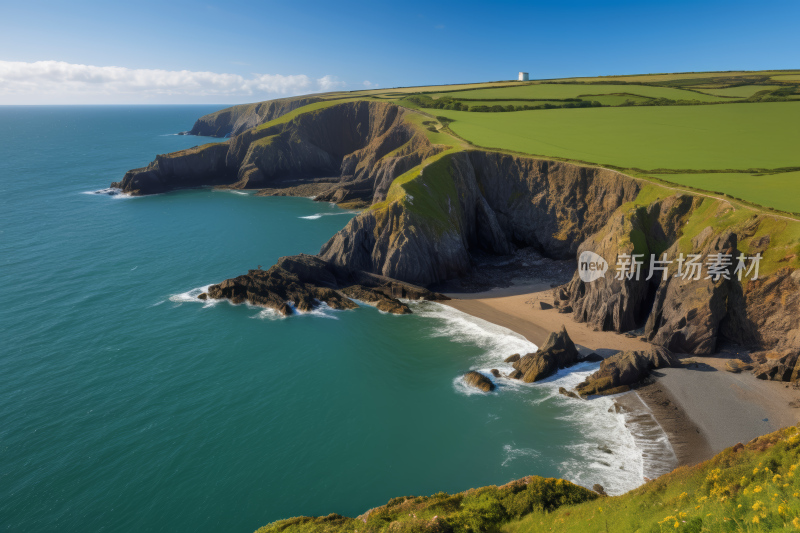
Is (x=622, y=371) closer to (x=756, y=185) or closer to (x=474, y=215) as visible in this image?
(x=756, y=185)

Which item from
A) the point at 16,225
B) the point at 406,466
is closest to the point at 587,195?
the point at 406,466

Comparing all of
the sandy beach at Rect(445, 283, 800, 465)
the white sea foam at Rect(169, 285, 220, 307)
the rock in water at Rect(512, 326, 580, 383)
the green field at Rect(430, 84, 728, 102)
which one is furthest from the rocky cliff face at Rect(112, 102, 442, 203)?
the sandy beach at Rect(445, 283, 800, 465)

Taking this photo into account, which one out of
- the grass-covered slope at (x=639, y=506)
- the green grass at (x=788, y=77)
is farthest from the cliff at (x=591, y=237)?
the green grass at (x=788, y=77)

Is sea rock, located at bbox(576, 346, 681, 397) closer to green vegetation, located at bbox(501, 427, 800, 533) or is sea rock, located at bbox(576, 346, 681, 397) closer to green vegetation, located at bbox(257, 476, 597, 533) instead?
green vegetation, located at bbox(257, 476, 597, 533)

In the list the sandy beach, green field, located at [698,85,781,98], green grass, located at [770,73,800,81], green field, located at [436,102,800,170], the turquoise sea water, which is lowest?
the turquoise sea water

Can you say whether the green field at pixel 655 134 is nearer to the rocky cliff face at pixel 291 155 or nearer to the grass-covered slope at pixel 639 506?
the rocky cliff face at pixel 291 155

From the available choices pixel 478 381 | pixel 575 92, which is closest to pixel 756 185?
pixel 478 381
